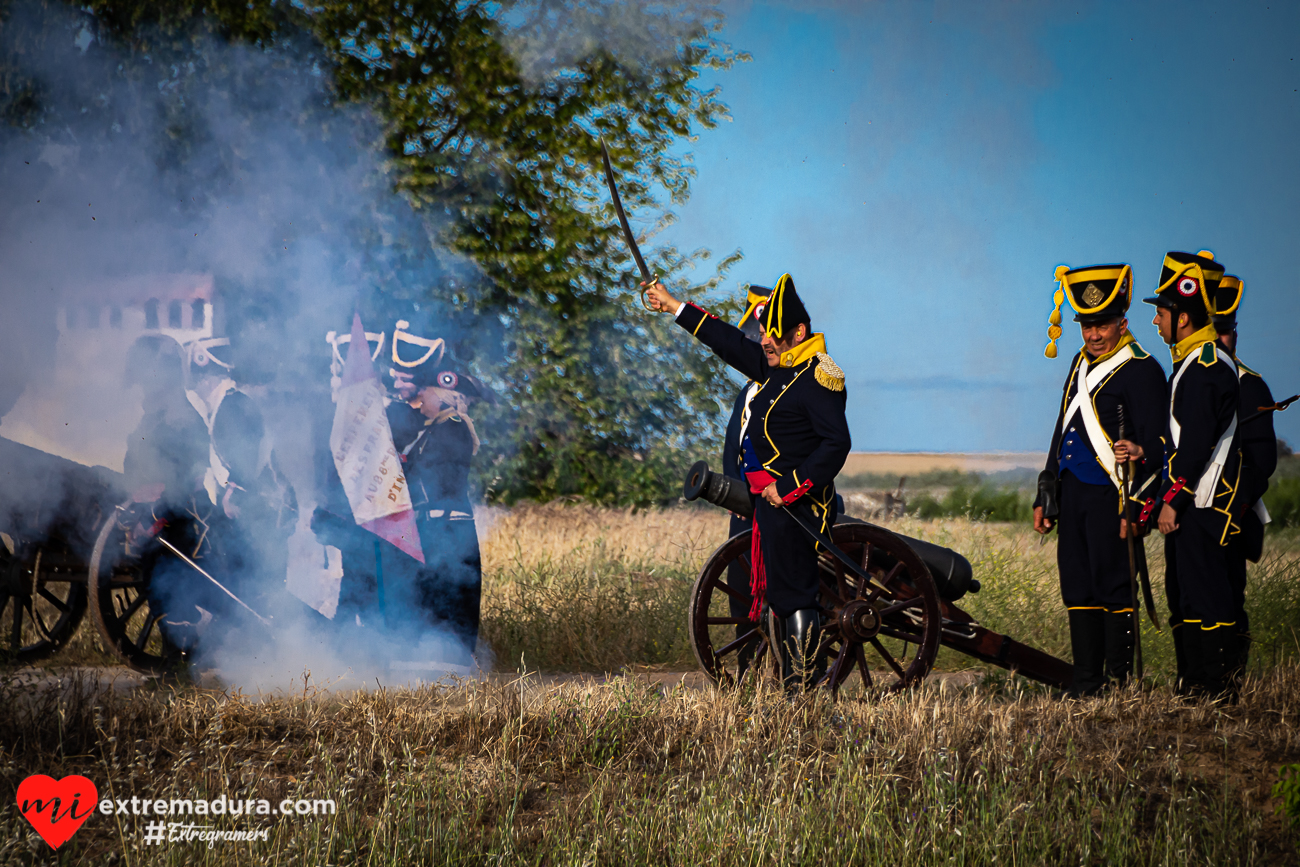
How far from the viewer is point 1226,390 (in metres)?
4.42

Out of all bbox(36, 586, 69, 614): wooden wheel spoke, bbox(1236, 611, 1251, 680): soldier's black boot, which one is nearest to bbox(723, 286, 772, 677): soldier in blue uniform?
bbox(1236, 611, 1251, 680): soldier's black boot

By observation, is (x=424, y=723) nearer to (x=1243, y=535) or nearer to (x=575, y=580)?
(x=575, y=580)

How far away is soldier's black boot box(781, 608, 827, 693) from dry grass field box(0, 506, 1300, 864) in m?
0.21

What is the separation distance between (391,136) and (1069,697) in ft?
25.9

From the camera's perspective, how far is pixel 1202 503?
439 cm

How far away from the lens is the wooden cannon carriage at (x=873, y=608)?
177 inches

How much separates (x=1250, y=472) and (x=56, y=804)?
4.84 m

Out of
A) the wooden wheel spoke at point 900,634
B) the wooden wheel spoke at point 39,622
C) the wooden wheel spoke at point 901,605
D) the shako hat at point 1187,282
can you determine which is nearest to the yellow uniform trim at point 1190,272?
the shako hat at point 1187,282

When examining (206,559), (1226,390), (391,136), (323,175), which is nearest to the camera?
(1226,390)

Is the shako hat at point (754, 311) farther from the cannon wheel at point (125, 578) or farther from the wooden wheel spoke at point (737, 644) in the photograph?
the cannon wheel at point (125, 578)

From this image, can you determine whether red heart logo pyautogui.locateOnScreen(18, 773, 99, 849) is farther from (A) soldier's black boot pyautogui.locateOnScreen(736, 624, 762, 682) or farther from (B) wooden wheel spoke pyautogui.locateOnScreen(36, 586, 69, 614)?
(A) soldier's black boot pyautogui.locateOnScreen(736, 624, 762, 682)

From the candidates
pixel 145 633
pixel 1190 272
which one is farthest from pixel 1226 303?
pixel 145 633

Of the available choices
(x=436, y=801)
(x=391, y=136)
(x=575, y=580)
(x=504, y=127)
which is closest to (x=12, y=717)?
(x=436, y=801)

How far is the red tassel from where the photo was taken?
4.61m
